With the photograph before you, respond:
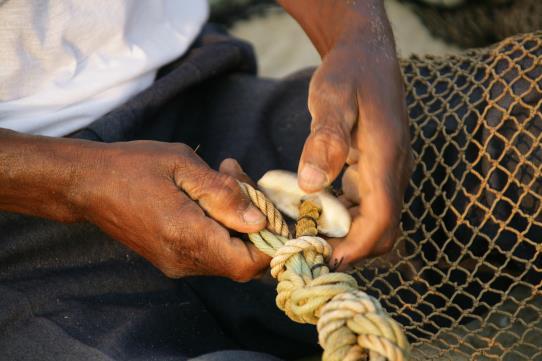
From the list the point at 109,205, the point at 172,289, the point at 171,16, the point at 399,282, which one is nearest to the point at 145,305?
the point at 172,289

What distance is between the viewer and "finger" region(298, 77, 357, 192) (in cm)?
90

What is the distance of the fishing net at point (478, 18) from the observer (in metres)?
1.92

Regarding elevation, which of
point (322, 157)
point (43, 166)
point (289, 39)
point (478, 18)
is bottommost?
point (289, 39)

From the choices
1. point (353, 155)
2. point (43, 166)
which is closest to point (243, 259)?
point (353, 155)

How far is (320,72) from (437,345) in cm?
61

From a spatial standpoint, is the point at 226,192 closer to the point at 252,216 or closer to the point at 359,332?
the point at 252,216

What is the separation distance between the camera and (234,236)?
1.00 metres

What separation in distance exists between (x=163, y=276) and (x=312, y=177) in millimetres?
427

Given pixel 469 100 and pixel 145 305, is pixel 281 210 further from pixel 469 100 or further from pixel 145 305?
pixel 469 100

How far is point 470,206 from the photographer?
1147mm

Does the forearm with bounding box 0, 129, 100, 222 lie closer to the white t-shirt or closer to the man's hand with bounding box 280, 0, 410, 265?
the white t-shirt

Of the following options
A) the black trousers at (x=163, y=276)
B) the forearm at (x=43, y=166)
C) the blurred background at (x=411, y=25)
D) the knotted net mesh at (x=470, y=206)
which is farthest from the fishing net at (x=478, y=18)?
the forearm at (x=43, y=166)

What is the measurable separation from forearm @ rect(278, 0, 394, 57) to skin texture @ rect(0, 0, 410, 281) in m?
0.03

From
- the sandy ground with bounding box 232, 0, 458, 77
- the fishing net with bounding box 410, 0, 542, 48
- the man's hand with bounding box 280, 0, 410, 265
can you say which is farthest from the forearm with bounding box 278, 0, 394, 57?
the sandy ground with bounding box 232, 0, 458, 77
